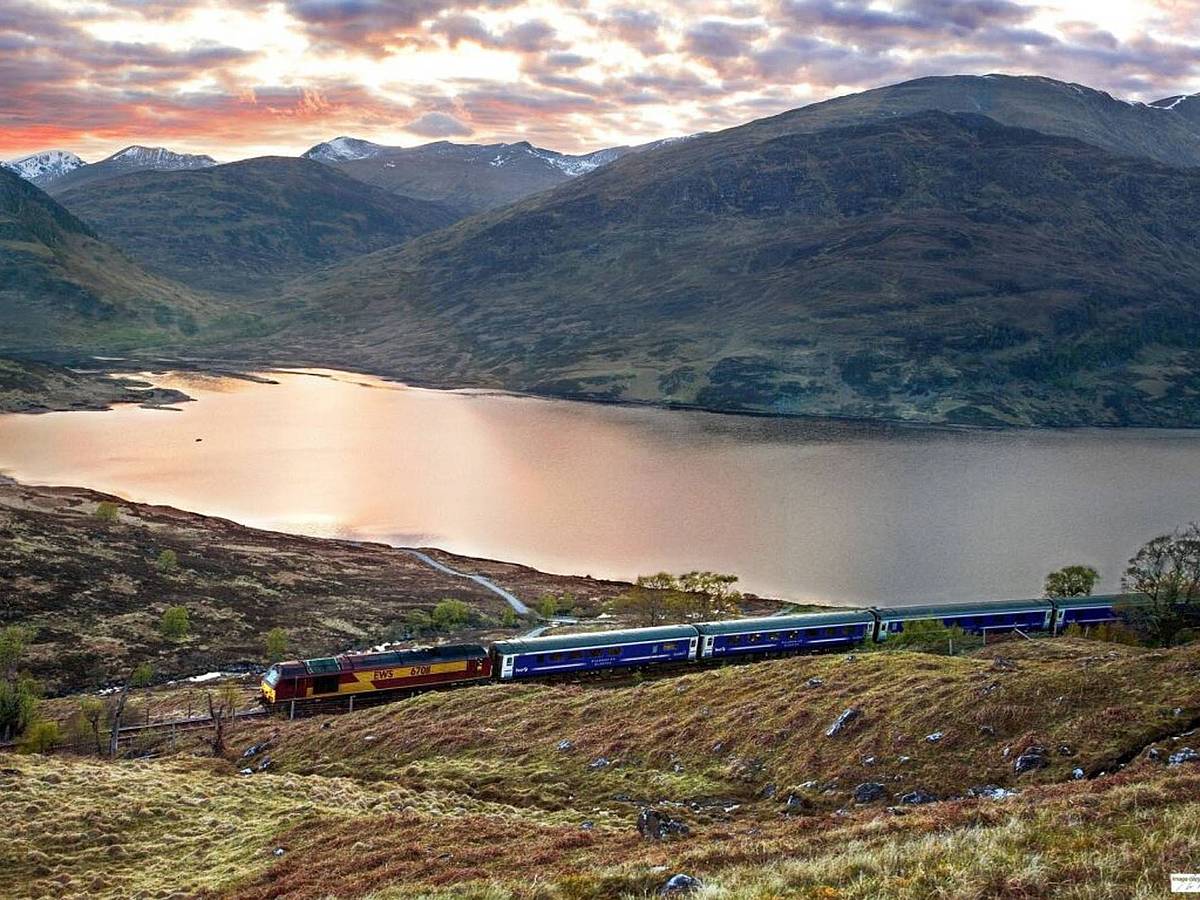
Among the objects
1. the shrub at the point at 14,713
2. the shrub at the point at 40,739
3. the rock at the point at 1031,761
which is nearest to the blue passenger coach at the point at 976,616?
the rock at the point at 1031,761

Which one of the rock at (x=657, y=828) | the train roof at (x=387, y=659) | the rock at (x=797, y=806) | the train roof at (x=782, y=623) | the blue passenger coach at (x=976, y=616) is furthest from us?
the blue passenger coach at (x=976, y=616)

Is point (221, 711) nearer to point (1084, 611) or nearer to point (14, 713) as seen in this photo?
point (14, 713)

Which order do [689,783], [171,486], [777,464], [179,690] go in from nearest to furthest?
[689,783] < [179,690] < [171,486] < [777,464]

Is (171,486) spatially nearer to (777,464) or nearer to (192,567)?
(192,567)

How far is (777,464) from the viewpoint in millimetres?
190250

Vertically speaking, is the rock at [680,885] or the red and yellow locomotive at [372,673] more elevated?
the rock at [680,885]

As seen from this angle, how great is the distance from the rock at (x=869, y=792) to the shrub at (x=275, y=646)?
2287 inches

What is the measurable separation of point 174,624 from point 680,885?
7109cm

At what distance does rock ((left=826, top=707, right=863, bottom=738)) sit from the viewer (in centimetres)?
3481

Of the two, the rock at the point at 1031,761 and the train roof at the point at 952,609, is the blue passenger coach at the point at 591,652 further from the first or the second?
the rock at the point at 1031,761

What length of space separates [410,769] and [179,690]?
34347mm

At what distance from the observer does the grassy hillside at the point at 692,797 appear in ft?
61.1

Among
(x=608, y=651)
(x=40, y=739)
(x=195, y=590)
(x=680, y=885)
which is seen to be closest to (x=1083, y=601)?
(x=608, y=651)

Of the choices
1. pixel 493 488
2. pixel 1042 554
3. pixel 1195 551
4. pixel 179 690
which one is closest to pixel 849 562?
pixel 1042 554
